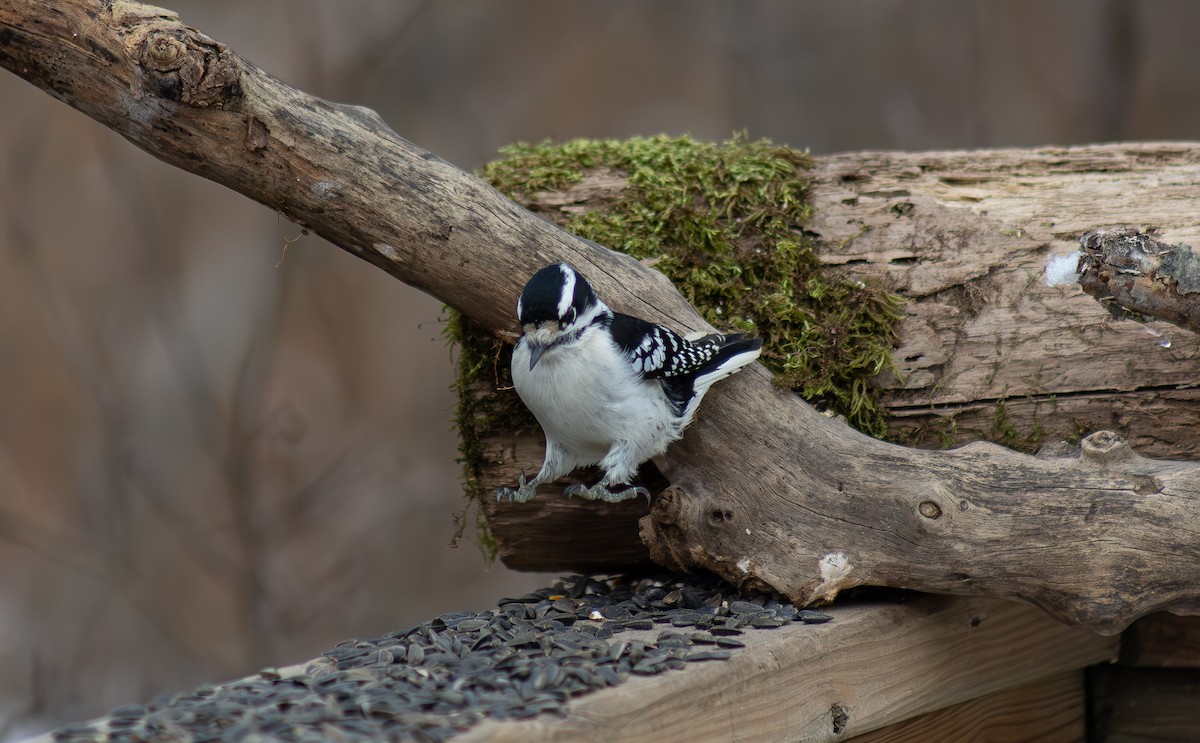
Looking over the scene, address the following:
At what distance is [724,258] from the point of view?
3.12 meters

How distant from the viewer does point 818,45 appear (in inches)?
263

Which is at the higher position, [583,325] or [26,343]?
[26,343]

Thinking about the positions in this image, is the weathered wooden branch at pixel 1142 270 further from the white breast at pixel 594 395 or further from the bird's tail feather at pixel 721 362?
the white breast at pixel 594 395

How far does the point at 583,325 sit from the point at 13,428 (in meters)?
4.24

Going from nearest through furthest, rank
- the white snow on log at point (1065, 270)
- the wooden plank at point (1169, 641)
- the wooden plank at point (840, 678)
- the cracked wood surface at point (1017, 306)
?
1. the wooden plank at point (840, 678)
2. the white snow on log at point (1065, 270)
3. the cracked wood surface at point (1017, 306)
4. the wooden plank at point (1169, 641)

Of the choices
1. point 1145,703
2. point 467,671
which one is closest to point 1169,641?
point 1145,703

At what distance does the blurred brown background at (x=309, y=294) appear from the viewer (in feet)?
17.5

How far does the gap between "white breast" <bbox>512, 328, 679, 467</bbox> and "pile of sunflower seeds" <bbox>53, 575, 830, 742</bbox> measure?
0.45 m

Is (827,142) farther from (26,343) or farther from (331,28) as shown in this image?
(26,343)

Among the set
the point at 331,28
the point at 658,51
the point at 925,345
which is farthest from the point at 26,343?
the point at 925,345

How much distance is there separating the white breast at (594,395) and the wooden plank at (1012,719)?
95 cm

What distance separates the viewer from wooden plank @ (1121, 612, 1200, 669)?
129 inches

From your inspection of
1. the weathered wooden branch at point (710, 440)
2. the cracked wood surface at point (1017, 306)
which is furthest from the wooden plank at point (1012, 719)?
the cracked wood surface at point (1017, 306)

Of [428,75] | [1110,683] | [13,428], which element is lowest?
[1110,683]
